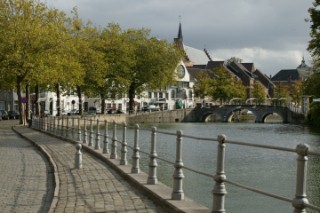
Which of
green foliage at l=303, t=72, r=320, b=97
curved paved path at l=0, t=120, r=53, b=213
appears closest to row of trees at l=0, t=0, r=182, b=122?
green foliage at l=303, t=72, r=320, b=97

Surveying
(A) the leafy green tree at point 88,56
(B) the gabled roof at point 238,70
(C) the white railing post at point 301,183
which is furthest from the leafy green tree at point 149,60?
(B) the gabled roof at point 238,70

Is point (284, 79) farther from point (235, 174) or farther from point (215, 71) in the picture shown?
point (235, 174)

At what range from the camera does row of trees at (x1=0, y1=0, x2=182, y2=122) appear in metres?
44.1

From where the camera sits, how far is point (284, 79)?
199500mm

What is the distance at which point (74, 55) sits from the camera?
5572cm

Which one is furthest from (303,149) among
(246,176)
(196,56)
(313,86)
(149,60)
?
(196,56)

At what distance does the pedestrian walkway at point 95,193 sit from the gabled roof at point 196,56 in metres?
150

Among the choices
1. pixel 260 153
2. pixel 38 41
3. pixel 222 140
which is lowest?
pixel 260 153

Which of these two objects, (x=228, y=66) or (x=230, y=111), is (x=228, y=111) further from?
(x=228, y=66)

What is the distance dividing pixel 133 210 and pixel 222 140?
2.27 m

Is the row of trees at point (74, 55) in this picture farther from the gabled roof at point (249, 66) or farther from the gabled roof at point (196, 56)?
the gabled roof at point (249, 66)

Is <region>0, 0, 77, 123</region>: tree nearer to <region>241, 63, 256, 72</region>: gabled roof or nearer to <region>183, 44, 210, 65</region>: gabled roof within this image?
<region>183, 44, 210, 65</region>: gabled roof

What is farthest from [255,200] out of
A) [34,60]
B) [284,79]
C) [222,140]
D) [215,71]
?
[284,79]

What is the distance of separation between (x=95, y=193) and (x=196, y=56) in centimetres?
16017
